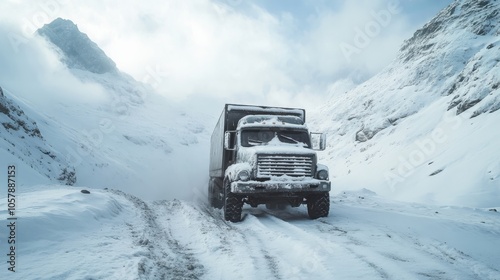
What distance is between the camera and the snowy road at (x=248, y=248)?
4125 millimetres

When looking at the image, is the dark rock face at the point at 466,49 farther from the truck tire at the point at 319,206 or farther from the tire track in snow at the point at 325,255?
the tire track in snow at the point at 325,255

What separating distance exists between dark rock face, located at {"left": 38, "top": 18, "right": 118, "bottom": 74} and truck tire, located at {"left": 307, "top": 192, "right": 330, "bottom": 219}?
155562 mm

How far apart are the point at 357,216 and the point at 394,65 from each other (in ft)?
253

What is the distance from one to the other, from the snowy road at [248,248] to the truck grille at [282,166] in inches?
54.3

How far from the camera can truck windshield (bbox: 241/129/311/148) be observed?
9.37m

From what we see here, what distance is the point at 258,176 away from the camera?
8203 millimetres

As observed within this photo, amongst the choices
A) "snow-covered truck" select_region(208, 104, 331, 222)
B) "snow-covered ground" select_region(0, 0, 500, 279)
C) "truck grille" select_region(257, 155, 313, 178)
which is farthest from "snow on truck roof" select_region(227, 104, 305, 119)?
"snow-covered ground" select_region(0, 0, 500, 279)

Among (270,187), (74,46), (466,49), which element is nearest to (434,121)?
(466,49)

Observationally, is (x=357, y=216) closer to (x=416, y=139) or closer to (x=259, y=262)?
(x=259, y=262)

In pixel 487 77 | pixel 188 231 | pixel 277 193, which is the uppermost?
pixel 487 77

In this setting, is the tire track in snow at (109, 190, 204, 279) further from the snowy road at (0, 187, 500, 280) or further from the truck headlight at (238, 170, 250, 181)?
the truck headlight at (238, 170, 250, 181)

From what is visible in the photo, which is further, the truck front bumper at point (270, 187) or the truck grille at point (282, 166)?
the truck grille at point (282, 166)

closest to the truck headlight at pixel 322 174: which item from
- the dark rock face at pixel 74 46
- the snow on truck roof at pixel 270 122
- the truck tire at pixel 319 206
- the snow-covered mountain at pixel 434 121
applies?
the truck tire at pixel 319 206

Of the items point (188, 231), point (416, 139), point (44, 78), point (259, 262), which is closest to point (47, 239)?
point (188, 231)
